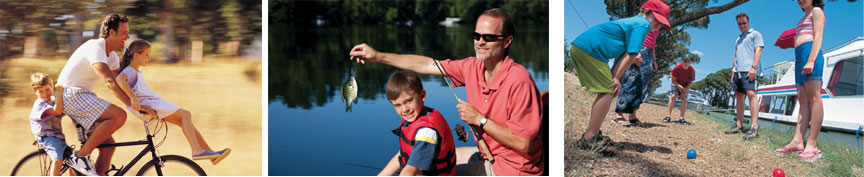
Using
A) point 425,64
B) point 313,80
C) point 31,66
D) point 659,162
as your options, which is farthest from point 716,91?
point 31,66

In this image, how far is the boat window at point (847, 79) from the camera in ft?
15.3

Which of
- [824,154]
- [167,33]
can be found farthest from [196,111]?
[824,154]

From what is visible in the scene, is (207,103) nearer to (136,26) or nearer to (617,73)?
(136,26)

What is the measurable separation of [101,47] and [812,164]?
16.8 feet

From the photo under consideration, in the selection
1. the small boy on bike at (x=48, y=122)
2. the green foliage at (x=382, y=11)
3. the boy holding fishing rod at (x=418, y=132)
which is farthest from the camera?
the green foliage at (x=382, y=11)

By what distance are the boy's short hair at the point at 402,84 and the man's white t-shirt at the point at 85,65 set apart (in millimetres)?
1953

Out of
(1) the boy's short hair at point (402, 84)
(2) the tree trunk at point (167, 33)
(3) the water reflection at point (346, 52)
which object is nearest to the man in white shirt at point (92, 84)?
(2) the tree trunk at point (167, 33)

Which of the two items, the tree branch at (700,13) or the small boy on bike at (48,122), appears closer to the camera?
the small boy on bike at (48,122)

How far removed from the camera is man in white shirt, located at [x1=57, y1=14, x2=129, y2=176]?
450 cm

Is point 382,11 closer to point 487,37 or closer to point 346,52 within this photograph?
point 346,52

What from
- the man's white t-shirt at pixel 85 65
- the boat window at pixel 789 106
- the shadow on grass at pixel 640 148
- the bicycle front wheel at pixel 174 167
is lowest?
the bicycle front wheel at pixel 174 167

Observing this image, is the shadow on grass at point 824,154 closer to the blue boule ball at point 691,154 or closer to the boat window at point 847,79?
the blue boule ball at point 691,154

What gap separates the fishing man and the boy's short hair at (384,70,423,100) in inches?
8.6

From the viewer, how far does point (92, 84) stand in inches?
179
